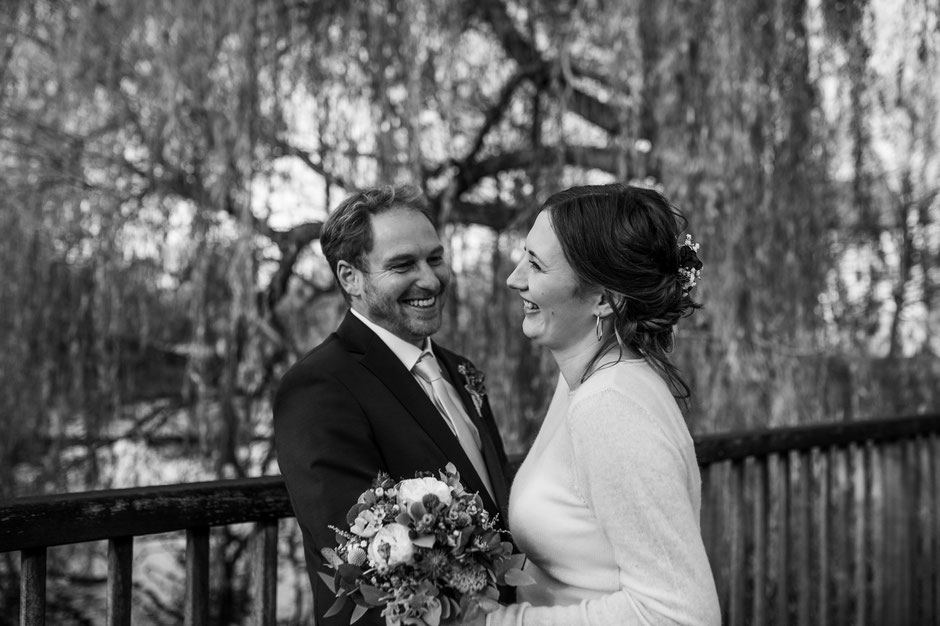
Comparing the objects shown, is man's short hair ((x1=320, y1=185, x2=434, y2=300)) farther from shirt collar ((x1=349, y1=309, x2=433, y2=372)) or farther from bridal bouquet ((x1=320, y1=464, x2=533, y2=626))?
bridal bouquet ((x1=320, y1=464, x2=533, y2=626))

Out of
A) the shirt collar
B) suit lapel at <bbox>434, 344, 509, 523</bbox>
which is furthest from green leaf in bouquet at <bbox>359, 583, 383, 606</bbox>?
the shirt collar

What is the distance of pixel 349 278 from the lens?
6.90 feet

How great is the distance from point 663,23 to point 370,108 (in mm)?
1238

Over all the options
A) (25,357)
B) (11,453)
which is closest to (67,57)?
(25,357)

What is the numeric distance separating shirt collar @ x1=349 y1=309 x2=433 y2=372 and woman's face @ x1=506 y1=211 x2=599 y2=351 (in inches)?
16.5

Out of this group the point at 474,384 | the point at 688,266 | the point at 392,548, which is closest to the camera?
the point at 392,548

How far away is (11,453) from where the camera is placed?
382cm

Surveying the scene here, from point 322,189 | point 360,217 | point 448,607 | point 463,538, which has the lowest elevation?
point 448,607

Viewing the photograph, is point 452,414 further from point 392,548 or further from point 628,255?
point 392,548

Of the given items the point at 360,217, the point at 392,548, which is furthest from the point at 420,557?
the point at 360,217

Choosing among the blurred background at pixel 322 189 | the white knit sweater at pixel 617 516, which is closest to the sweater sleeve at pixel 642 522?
the white knit sweater at pixel 617 516

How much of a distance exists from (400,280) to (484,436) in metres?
0.39

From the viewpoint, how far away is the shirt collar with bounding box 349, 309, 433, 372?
2.00 m

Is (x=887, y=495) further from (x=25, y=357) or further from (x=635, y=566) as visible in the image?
(x=25, y=357)
